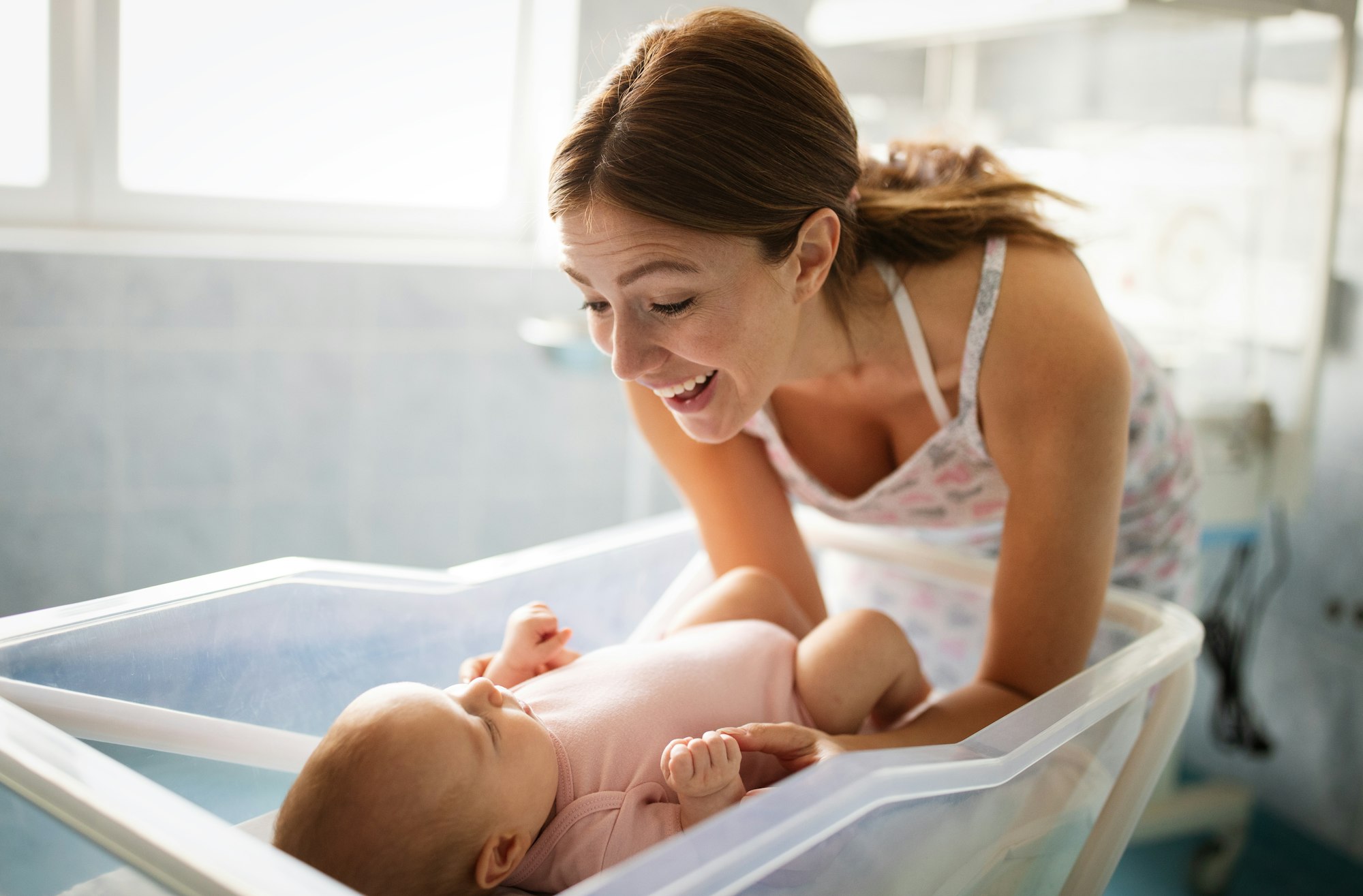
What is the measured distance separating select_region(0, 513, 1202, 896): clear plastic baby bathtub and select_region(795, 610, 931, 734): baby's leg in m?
0.19

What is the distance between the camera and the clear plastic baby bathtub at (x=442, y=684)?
0.62 meters

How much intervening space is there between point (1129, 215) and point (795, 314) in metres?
1.20

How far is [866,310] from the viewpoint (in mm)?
1088

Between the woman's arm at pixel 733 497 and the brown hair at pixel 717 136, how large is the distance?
0.34 m

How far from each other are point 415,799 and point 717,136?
1.75 feet

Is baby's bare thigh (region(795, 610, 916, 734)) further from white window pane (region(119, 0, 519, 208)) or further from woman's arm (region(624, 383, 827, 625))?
white window pane (region(119, 0, 519, 208))

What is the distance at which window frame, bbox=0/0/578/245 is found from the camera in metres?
2.22

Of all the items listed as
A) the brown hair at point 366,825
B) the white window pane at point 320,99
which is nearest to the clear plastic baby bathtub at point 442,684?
the brown hair at point 366,825

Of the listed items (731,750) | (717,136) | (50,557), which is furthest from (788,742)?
(50,557)

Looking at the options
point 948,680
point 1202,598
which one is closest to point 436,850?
point 948,680

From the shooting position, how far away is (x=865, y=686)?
3.39 feet

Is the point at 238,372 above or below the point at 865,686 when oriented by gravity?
above

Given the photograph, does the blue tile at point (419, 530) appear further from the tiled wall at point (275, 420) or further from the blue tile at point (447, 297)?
the blue tile at point (447, 297)

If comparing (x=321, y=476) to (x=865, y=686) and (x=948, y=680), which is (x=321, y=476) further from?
(x=865, y=686)
